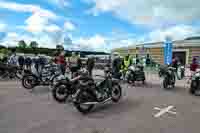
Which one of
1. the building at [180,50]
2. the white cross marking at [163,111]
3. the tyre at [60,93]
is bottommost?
the white cross marking at [163,111]

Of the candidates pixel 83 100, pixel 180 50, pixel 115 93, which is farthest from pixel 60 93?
pixel 180 50

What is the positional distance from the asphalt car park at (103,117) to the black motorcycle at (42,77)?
4.39ft

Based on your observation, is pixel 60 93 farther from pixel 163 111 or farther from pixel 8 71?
pixel 8 71

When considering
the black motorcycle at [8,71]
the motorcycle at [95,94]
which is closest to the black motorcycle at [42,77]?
the motorcycle at [95,94]

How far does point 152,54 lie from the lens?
24.2m

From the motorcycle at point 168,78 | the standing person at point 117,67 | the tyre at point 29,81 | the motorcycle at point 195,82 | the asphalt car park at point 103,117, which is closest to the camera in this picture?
the asphalt car park at point 103,117

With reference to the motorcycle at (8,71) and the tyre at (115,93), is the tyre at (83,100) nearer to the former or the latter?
the tyre at (115,93)

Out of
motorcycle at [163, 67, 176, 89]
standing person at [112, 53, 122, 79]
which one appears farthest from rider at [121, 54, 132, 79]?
motorcycle at [163, 67, 176, 89]

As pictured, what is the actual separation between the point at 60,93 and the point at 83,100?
57.7 inches

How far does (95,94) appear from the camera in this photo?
14.7 ft

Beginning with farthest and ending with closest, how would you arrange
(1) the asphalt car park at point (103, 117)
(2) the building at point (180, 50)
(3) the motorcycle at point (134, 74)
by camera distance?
(2) the building at point (180, 50) < (3) the motorcycle at point (134, 74) < (1) the asphalt car park at point (103, 117)

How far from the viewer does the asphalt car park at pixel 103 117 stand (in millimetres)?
3385

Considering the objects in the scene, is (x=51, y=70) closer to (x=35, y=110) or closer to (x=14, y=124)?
(x=35, y=110)

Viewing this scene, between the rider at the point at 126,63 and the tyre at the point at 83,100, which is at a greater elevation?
the rider at the point at 126,63
